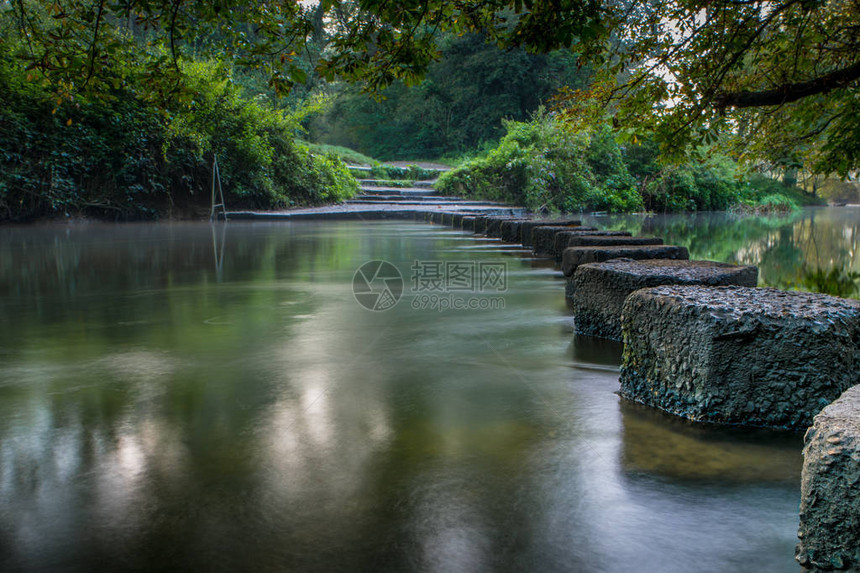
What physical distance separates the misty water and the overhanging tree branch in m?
2.77

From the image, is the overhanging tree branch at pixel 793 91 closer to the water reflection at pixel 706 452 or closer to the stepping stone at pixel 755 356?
the stepping stone at pixel 755 356

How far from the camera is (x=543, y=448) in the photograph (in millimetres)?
1944

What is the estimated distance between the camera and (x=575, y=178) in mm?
20875

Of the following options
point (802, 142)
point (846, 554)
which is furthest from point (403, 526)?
point (802, 142)

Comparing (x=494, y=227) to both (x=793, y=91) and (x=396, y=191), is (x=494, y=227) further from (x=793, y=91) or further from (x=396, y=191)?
(x=396, y=191)

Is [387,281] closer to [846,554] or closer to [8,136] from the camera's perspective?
[846,554]

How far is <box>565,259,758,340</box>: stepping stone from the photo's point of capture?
301 centimetres

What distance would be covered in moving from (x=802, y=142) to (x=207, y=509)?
790 centimetres

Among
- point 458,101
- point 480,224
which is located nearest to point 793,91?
point 480,224

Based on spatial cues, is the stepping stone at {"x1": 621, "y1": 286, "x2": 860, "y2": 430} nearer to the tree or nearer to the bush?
the tree

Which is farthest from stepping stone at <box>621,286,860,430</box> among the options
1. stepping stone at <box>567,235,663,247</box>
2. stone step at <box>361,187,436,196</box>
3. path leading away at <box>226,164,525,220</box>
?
stone step at <box>361,187,436,196</box>

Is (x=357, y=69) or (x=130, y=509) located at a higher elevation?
(x=357, y=69)
